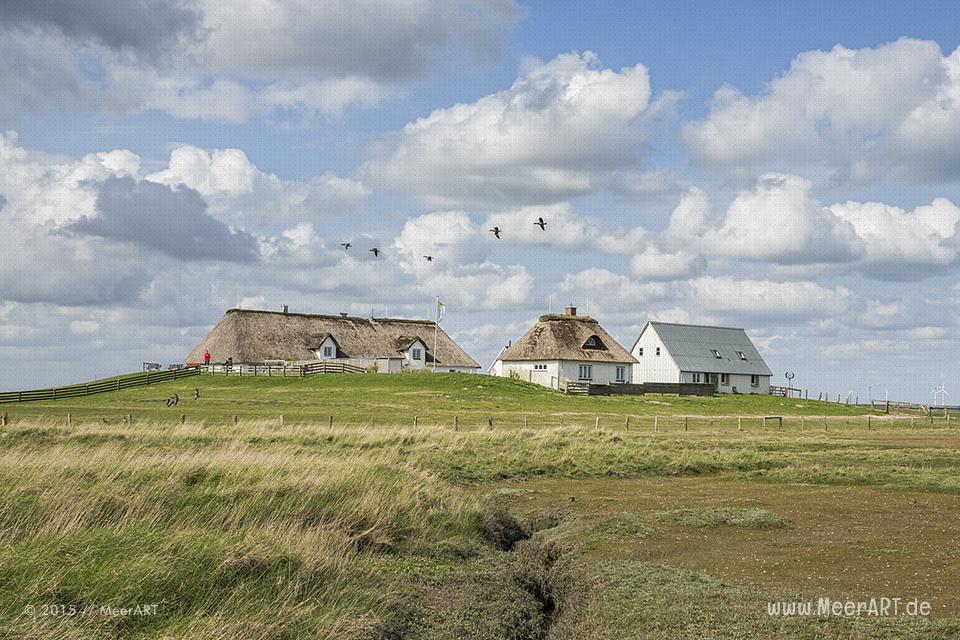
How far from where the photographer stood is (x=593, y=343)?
85438 millimetres

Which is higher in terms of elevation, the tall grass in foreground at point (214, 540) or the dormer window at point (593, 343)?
the dormer window at point (593, 343)

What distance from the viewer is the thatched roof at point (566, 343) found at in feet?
274

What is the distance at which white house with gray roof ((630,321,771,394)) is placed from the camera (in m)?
86.4

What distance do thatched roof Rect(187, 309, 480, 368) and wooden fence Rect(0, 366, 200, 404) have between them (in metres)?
4.77

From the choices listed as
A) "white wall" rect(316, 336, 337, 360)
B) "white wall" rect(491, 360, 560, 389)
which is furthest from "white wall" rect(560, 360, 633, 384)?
"white wall" rect(316, 336, 337, 360)

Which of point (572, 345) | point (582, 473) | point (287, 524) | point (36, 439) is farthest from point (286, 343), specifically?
point (287, 524)

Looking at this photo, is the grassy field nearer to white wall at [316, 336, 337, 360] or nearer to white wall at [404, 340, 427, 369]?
white wall at [316, 336, 337, 360]

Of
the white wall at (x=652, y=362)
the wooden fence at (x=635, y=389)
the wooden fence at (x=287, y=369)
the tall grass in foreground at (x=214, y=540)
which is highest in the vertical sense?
the white wall at (x=652, y=362)

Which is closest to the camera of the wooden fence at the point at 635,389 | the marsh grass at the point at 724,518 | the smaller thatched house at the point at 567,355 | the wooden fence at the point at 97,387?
the marsh grass at the point at 724,518

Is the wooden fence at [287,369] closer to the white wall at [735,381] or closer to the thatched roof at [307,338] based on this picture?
the thatched roof at [307,338]

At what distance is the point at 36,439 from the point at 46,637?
23.5 metres

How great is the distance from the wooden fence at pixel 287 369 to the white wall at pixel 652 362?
94.8ft

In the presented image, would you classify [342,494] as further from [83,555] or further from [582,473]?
[582,473]

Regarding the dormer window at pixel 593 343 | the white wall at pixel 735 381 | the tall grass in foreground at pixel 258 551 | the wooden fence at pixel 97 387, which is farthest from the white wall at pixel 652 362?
the tall grass in foreground at pixel 258 551
